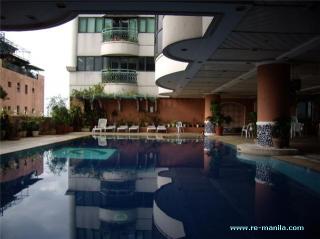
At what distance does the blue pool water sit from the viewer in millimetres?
4473

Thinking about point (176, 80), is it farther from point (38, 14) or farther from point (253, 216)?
point (253, 216)

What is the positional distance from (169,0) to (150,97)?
20.8 m

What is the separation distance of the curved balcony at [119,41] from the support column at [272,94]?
16710 millimetres

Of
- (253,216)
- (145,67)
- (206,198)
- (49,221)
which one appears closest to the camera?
(49,221)

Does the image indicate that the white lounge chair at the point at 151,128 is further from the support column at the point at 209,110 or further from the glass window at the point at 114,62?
the glass window at the point at 114,62

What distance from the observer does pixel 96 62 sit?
2869 centimetres

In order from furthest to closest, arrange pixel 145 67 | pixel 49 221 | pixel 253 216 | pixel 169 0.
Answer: pixel 145 67
pixel 169 0
pixel 253 216
pixel 49 221

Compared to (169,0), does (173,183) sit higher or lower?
lower

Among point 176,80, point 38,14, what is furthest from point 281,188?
point 176,80

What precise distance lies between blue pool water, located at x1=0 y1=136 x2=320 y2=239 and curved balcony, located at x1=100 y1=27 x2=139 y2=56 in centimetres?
1779

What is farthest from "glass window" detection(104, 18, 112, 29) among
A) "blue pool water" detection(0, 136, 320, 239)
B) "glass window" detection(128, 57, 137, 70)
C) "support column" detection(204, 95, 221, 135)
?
"blue pool water" detection(0, 136, 320, 239)

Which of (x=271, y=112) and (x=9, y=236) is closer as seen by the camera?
(x=9, y=236)

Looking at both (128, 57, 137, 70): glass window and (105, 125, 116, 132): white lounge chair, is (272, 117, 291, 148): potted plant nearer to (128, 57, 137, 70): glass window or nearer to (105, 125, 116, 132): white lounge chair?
(105, 125, 116, 132): white lounge chair

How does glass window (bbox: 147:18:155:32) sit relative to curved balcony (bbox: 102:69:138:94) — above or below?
above
